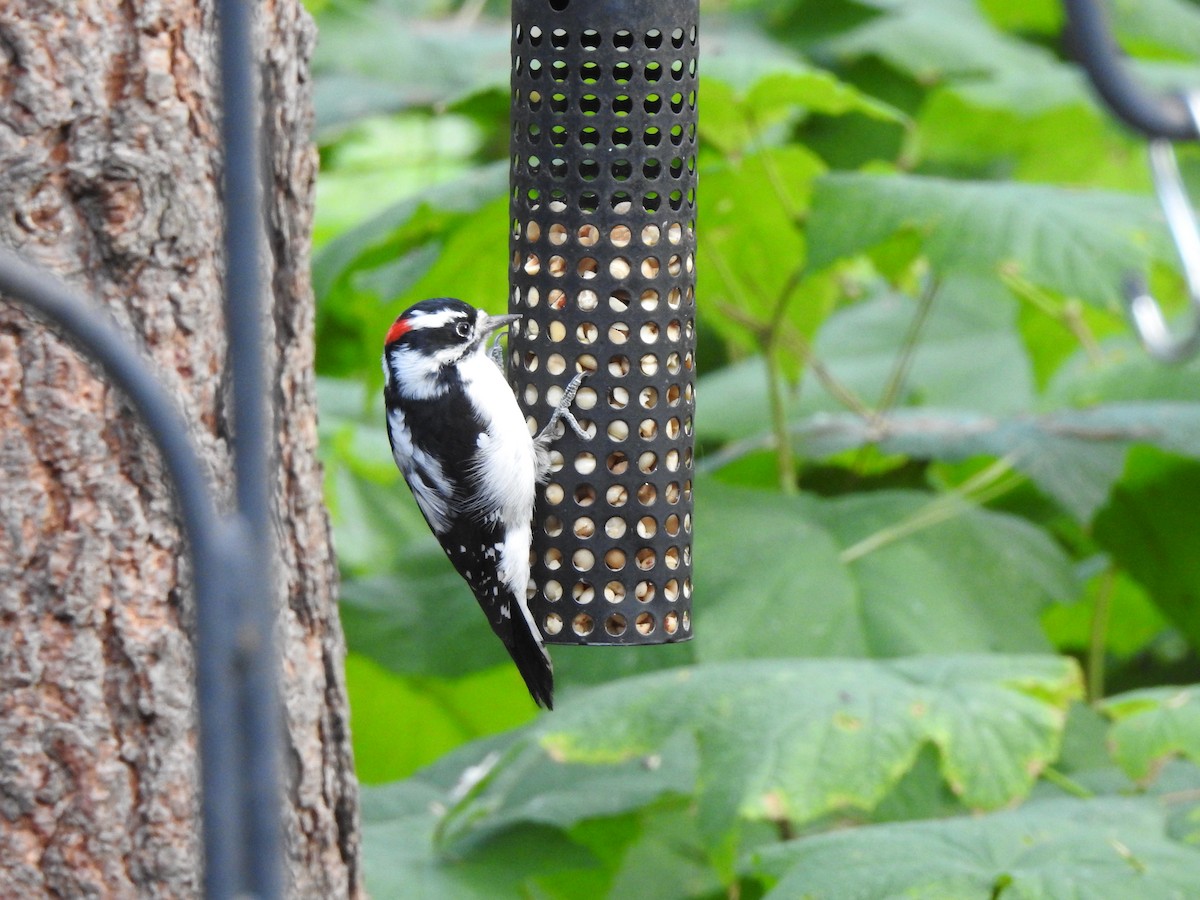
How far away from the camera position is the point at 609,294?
271 cm

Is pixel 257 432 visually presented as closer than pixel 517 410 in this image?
Yes

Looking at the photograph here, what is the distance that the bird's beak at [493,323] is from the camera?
2704mm

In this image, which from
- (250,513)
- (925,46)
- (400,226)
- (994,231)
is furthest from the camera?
(925,46)

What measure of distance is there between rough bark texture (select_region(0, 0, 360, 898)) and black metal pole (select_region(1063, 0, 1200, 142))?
5.35 ft

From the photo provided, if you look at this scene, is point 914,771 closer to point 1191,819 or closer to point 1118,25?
point 1191,819

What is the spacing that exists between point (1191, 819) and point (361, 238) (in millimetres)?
2196

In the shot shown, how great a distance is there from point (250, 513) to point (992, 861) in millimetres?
1953

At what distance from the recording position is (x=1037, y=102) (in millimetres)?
4840

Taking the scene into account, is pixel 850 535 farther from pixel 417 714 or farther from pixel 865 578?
pixel 417 714

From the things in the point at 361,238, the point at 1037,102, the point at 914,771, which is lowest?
the point at 914,771

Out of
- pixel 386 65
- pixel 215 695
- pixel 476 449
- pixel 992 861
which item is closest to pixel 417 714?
pixel 476 449

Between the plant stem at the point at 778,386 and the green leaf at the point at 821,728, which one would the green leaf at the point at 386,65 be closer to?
the plant stem at the point at 778,386

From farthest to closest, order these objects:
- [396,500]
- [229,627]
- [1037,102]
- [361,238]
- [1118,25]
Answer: [1118,25] < [396,500] < [1037,102] < [361,238] < [229,627]

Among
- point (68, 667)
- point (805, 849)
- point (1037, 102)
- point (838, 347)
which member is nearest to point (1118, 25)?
point (1037, 102)
